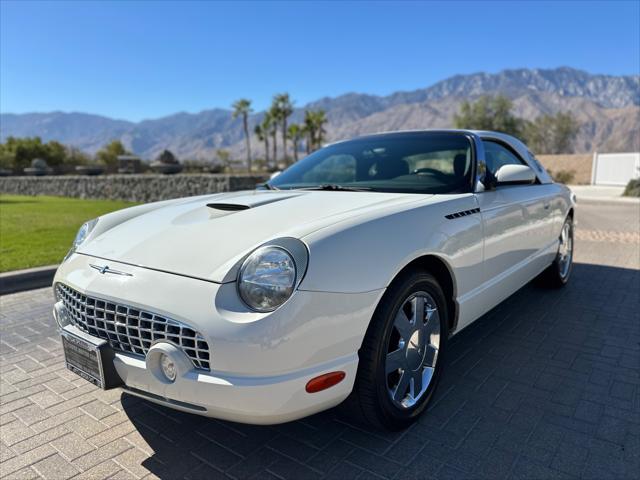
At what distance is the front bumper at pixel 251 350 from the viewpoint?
174 cm

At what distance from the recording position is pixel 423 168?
10.9 ft

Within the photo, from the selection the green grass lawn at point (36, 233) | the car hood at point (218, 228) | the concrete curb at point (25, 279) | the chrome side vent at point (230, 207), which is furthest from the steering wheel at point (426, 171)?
the green grass lawn at point (36, 233)

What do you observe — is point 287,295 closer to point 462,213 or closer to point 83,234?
point 462,213

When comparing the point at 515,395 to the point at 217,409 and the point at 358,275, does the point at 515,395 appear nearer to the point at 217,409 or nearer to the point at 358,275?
the point at 358,275

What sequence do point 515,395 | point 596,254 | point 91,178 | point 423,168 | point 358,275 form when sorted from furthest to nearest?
1. point 91,178
2. point 596,254
3. point 423,168
4. point 515,395
5. point 358,275

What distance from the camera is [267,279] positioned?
183cm

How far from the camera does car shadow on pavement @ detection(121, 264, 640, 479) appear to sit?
2.09 meters

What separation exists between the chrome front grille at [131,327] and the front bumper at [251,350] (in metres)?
0.04

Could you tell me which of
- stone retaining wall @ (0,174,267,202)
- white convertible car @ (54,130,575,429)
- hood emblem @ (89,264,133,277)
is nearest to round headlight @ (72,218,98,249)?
white convertible car @ (54,130,575,429)

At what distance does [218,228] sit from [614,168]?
3025 cm

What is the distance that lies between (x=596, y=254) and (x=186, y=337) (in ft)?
23.4

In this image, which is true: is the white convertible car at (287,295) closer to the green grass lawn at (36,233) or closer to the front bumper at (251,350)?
the front bumper at (251,350)

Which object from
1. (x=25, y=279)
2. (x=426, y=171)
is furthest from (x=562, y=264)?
(x=25, y=279)

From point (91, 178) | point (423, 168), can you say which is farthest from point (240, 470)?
point (91, 178)
